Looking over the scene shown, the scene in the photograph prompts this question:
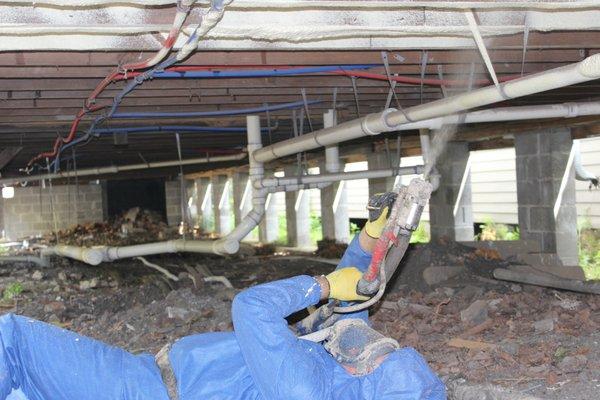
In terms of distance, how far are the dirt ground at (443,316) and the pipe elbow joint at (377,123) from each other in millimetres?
1389

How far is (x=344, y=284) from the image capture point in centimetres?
287

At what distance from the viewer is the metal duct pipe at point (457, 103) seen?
9.55 feet

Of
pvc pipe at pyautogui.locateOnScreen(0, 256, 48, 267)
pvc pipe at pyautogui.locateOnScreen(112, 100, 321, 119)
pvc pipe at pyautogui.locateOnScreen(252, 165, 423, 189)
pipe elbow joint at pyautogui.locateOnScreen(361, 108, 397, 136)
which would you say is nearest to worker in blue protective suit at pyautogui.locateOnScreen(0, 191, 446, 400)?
pipe elbow joint at pyautogui.locateOnScreen(361, 108, 397, 136)

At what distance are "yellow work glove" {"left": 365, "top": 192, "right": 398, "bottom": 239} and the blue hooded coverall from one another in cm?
44

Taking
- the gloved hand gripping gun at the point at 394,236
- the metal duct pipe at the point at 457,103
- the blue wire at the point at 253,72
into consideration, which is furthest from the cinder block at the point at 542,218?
the gloved hand gripping gun at the point at 394,236

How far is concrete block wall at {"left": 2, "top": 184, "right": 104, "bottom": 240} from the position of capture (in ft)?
59.7

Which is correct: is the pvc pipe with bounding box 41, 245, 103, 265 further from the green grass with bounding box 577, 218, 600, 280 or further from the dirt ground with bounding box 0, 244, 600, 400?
the green grass with bounding box 577, 218, 600, 280

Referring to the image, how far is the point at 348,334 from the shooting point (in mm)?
2883

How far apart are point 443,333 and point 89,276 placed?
643cm

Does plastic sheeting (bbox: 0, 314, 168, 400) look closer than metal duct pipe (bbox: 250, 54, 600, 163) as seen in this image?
Yes

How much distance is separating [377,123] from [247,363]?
6.96 ft

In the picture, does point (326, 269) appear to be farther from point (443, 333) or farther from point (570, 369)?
point (570, 369)

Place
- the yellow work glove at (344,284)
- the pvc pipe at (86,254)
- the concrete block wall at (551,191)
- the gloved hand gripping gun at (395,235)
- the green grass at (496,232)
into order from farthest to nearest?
the green grass at (496,232)
the concrete block wall at (551,191)
the pvc pipe at (86,254)
the yellow work glove at (344,284)
the gloved hand gripping gun at (395,235)

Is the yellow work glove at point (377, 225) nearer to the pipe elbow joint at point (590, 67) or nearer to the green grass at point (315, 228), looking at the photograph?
the pipe elbow joint at point (590, 67)
